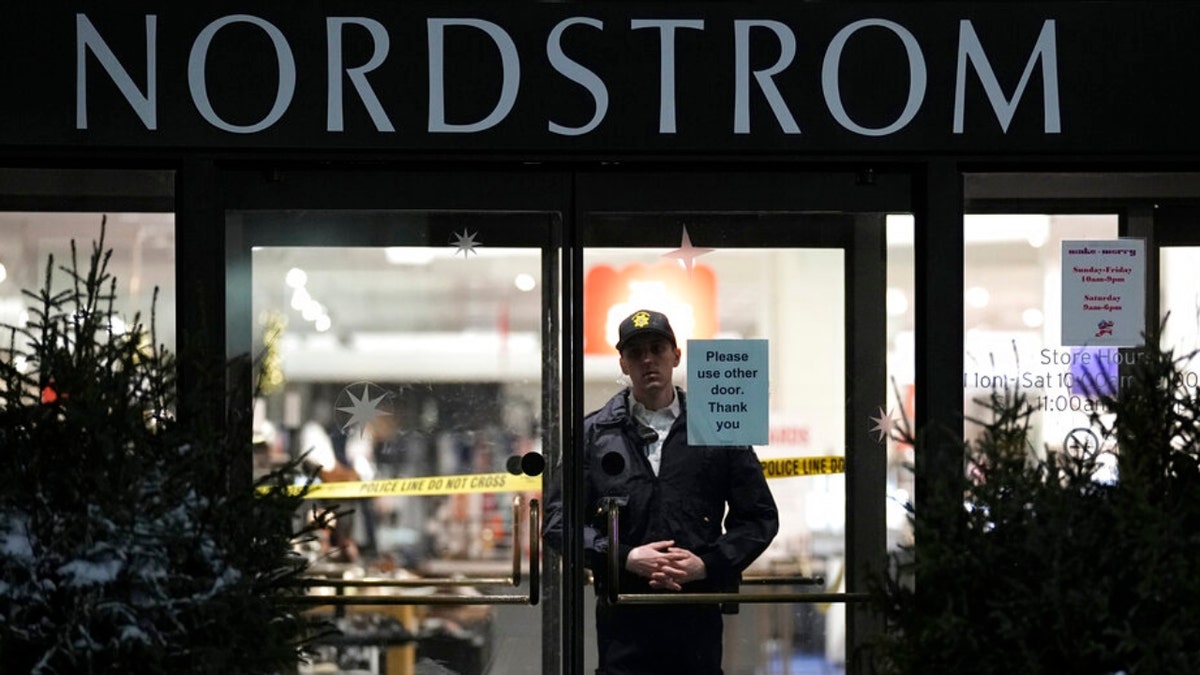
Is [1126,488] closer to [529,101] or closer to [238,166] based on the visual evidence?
[529,101]

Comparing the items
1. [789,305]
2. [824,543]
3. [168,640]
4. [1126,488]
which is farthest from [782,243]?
[168,640]

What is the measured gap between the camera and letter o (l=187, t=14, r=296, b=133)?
218 inches

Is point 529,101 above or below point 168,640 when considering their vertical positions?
above

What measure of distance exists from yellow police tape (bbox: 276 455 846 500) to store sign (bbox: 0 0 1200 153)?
1.09 metres

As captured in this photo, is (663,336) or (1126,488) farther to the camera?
(663,336)

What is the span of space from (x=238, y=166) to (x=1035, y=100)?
8.77 ft

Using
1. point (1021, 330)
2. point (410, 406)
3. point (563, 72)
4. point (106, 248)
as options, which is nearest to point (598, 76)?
point (563, 72)

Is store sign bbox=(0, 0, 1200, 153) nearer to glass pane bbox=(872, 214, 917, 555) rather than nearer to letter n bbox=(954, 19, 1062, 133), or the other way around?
letter n bbox=(954, 19, 1062, 133)

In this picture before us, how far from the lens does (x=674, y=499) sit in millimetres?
5695

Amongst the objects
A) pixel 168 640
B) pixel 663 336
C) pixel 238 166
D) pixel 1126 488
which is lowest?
pixel 168 640

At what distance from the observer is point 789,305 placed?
5.75m

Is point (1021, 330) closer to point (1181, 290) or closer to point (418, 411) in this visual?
point (1181, 290)

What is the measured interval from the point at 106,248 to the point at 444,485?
1.42 m

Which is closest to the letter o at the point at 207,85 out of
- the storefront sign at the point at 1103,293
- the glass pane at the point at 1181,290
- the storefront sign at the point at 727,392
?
the storefront sign at the point at 727,392
